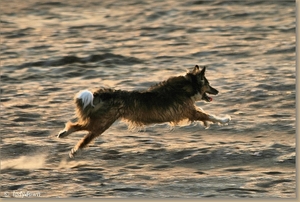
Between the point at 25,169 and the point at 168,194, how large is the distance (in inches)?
84.7

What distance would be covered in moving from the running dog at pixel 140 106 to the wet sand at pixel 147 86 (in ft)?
1.51

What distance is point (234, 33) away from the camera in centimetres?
1845

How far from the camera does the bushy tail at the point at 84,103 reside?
36.6 ft

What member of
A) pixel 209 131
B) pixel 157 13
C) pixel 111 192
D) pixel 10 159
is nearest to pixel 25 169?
pixel 10 159

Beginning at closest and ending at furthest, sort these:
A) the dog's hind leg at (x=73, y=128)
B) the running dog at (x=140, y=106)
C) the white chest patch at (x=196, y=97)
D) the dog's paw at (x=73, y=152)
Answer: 1. the running dog at (x=140, y=106)
2. the dog's hind leg at (x=73, y=128)
3. the dog's paw at (x=73, y=152)
4. the white chest patch at (x=196, y=97)

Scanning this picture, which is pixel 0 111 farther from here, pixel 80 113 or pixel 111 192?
pixel 111 192

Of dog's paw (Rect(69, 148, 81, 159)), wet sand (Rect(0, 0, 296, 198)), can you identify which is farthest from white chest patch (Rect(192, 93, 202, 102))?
dog's paw (Rect(69, 148, 81, 159))

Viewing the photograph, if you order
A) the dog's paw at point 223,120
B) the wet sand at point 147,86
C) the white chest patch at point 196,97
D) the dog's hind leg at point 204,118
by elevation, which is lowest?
the wet sand at point 147,86

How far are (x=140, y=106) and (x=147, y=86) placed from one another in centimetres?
380

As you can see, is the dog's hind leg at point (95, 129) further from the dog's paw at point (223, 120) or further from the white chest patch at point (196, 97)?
the dog's paw at point (223, 120)

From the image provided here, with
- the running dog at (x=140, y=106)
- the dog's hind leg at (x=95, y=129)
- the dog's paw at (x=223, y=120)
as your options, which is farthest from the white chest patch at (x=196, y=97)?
the dog's hind leg at (x=95, y=129)

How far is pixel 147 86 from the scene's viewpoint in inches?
602

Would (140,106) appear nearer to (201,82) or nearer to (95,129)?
(95,129)

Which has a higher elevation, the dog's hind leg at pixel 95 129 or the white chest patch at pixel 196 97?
the white chest patch at pixel 196 97
